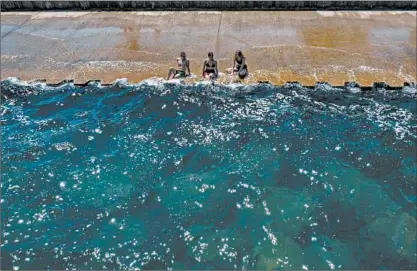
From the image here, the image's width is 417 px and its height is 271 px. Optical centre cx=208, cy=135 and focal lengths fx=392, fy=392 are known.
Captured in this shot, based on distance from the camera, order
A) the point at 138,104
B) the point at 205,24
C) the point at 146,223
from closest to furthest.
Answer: the point at 146,223 < the point at 138,104 < the point at 205,24

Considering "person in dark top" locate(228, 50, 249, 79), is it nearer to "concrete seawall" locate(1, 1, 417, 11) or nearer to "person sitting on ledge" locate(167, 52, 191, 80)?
"person sitting on ledge" locate(167, 52, 191, 80)

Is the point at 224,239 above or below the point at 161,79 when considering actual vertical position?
below

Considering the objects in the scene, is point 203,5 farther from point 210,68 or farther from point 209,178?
point 209,178

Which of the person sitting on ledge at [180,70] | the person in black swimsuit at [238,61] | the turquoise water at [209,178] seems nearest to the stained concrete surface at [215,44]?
the person sitting on ledge at [180,70]

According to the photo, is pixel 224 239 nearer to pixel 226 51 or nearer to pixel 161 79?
pixel 161 79

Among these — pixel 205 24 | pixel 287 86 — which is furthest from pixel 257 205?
pixel 205 24

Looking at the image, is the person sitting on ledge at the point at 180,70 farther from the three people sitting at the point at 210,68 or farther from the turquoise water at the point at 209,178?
the turquoise water at the point at 209,178
